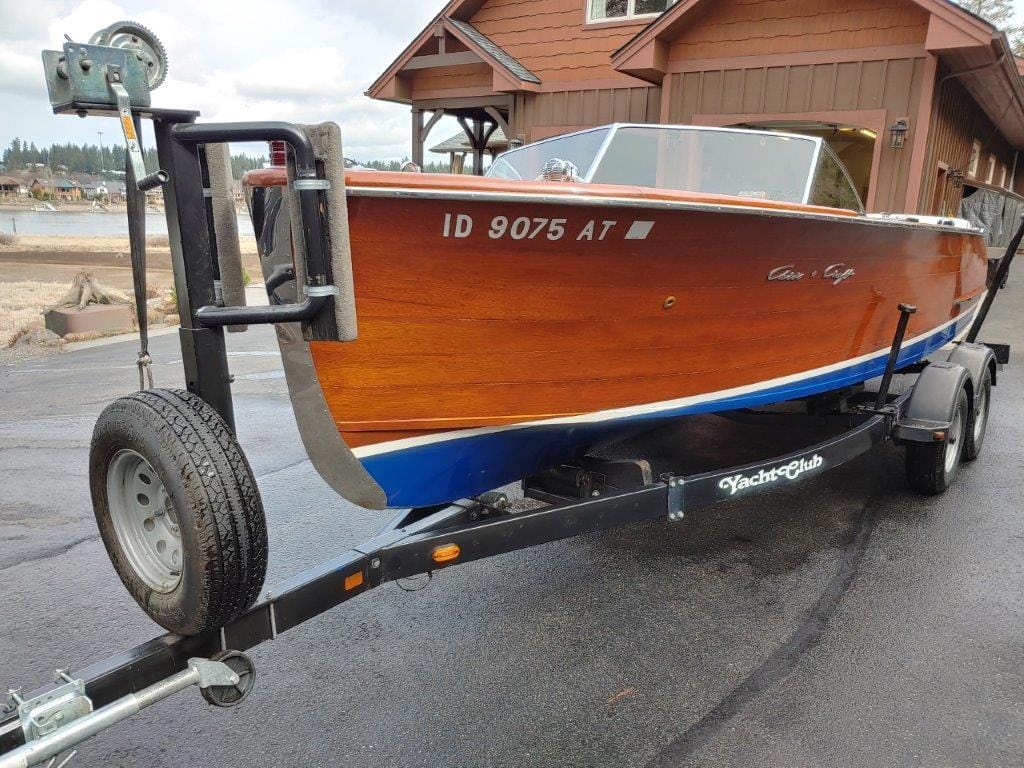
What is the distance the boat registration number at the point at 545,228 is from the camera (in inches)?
92.6

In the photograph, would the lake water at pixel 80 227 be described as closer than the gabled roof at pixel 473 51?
No

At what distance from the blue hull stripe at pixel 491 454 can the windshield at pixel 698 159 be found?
1.21 metres

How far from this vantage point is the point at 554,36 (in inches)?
487

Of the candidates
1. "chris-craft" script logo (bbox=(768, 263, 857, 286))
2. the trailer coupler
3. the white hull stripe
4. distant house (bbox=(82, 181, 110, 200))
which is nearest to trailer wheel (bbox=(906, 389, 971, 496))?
the white hull stripe

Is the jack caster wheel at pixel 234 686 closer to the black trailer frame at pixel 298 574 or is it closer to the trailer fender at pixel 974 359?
the black trailer frame at pixel 298 574

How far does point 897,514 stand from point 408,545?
10.6 feet

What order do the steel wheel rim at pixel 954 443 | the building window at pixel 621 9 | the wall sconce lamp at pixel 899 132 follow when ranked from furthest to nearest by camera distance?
the building window at pixel 621 9, the wall sconce lamp at pixel 899 132, the steel wheel rim at pixel 954 443

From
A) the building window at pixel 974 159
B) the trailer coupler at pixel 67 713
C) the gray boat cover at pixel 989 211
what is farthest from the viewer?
the building window at pixel 974 159

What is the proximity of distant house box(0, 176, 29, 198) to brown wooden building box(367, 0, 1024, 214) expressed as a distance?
126 meters

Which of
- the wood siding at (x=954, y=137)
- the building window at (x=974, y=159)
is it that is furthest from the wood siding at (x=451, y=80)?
the building window at (x=974, y=159)

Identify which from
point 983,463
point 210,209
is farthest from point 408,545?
point 983,463

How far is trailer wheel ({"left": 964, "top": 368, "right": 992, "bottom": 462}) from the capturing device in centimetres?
503

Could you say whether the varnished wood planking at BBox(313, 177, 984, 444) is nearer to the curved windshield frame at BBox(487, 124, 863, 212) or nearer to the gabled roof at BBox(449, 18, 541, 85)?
the curved windshield frame at BBox(487, 124, 863, 212)

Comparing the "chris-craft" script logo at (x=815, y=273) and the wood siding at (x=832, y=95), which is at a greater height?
the wood siding at (x=832, y=95)
